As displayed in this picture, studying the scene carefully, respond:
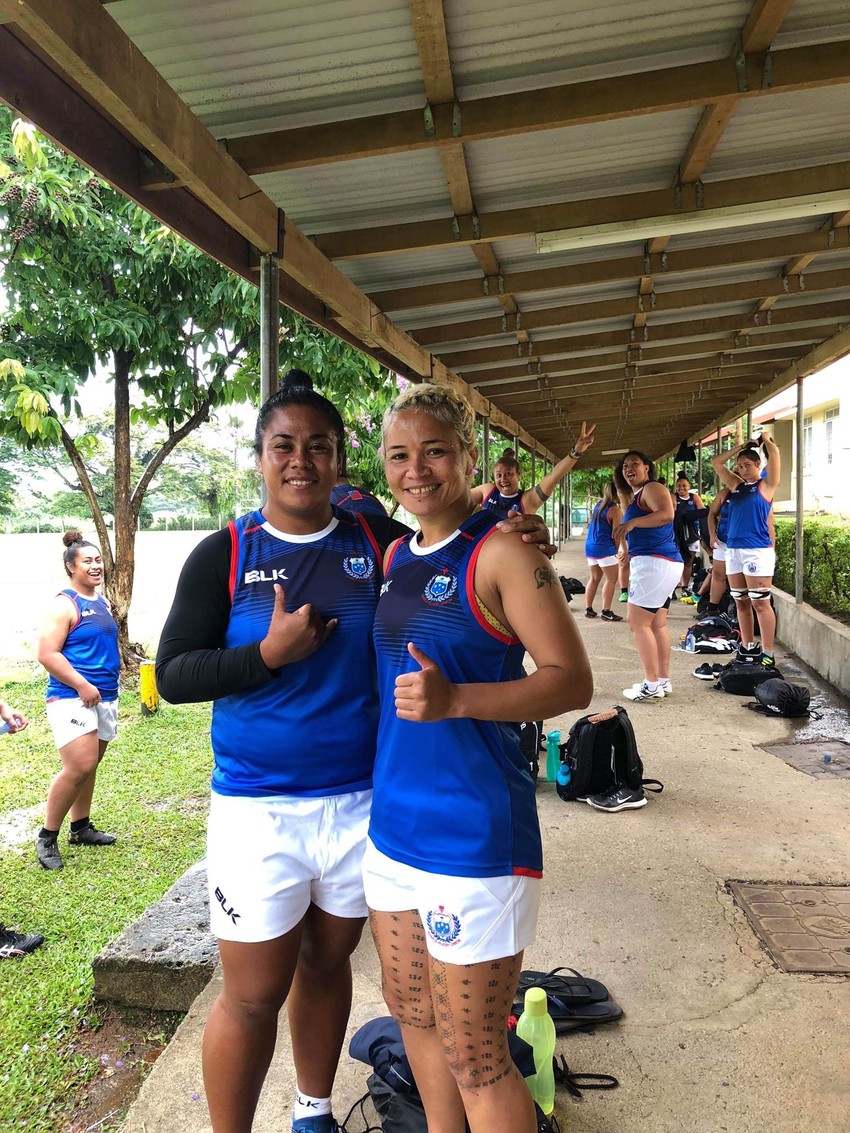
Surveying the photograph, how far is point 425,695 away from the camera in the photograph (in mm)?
1529

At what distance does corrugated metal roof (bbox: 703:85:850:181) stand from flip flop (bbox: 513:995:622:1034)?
3361mm

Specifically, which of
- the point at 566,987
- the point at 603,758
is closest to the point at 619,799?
the point at 603,758

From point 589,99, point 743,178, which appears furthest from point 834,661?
point 589,99

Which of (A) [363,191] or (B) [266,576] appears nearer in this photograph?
(B) [266,576]

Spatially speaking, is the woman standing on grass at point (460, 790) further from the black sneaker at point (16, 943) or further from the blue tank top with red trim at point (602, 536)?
the blue tank top with red trim at point (602, 536)

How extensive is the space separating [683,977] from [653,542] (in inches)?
152

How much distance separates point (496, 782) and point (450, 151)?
101 inches

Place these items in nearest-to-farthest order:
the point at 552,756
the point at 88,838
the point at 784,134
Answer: the point at 784,134, the point at 552,756, the point at 88,838

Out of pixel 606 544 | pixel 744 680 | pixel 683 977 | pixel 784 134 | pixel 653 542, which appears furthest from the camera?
pixel 606 544

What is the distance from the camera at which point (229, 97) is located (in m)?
2.88

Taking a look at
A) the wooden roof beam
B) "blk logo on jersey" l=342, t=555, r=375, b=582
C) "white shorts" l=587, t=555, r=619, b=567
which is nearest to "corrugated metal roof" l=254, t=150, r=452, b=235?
the wooden roof beam

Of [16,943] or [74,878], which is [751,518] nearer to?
[74,878]

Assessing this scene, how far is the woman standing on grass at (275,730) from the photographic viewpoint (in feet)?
6.09

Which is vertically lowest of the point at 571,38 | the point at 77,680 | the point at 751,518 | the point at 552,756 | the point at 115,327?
the point at 552,756
